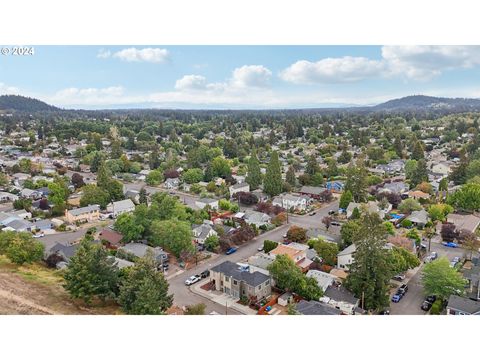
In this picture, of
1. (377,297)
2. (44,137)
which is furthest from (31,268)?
(44,137)

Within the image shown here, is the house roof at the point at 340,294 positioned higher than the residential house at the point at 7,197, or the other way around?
the residential house at the point at 7,197

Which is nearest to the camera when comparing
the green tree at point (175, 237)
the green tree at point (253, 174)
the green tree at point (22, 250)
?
the green tree at point (22, 250)

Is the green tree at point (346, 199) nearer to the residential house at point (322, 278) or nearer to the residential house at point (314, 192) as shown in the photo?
the residential house at point (314, 192)

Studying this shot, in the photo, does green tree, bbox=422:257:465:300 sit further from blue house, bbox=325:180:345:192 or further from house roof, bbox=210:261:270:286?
blue house, bbox=325:180:345:192

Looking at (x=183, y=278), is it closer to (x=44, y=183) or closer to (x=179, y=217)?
(x=179, y=217)

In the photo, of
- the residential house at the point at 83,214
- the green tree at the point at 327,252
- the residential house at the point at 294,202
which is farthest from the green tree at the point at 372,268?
the residential house at the point at 83,214

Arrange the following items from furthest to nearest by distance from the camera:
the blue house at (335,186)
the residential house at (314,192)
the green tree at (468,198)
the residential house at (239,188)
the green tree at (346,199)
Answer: the blue house at (335,186) → the residential house at (239,188) → the residential house at (314,192) → the green tree at (346,199) → the green tree at (468,198)
